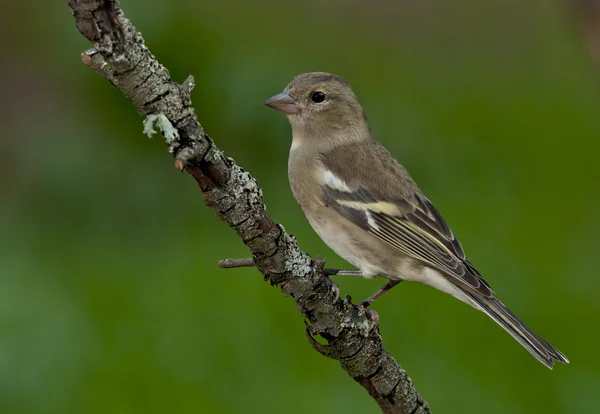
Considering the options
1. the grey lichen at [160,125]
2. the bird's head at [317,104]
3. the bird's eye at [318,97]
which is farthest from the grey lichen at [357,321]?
the bird's eye at [318,97]

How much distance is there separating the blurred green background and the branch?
1291 mm

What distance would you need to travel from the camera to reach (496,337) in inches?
194

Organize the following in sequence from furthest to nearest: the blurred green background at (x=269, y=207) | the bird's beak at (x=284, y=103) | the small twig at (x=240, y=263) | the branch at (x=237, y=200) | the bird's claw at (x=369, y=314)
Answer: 1. the blurred green background at (x=269, y=207)
2. the bird's beak at (x=284, y=103)
3. the bird's claw at (x=369, y=314)
4. the small twig at (x=240, y=263)
5. the branch at (x=237, y=200)

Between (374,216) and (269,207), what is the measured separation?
1.86 metres

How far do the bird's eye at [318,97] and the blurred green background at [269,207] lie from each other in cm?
111

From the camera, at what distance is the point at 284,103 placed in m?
→ 4.42

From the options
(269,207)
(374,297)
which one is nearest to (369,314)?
(374,297)

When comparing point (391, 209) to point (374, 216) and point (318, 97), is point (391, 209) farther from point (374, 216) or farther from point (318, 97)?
point (318, 97)

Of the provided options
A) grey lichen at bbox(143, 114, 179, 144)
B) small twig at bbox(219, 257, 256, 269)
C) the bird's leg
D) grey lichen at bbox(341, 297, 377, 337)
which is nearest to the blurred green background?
the bird's leg

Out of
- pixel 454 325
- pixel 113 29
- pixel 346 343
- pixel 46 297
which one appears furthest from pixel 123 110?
pixel 113 29

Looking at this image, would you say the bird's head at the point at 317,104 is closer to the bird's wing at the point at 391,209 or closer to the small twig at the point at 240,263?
the bird's wing at the point at 391,209

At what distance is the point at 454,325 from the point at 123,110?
270 cm

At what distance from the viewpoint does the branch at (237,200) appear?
2.29 metres

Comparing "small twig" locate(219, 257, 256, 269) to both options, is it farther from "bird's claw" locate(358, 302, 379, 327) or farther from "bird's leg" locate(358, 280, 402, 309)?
"bird's leg" locate(358, 280, 402, 309)
